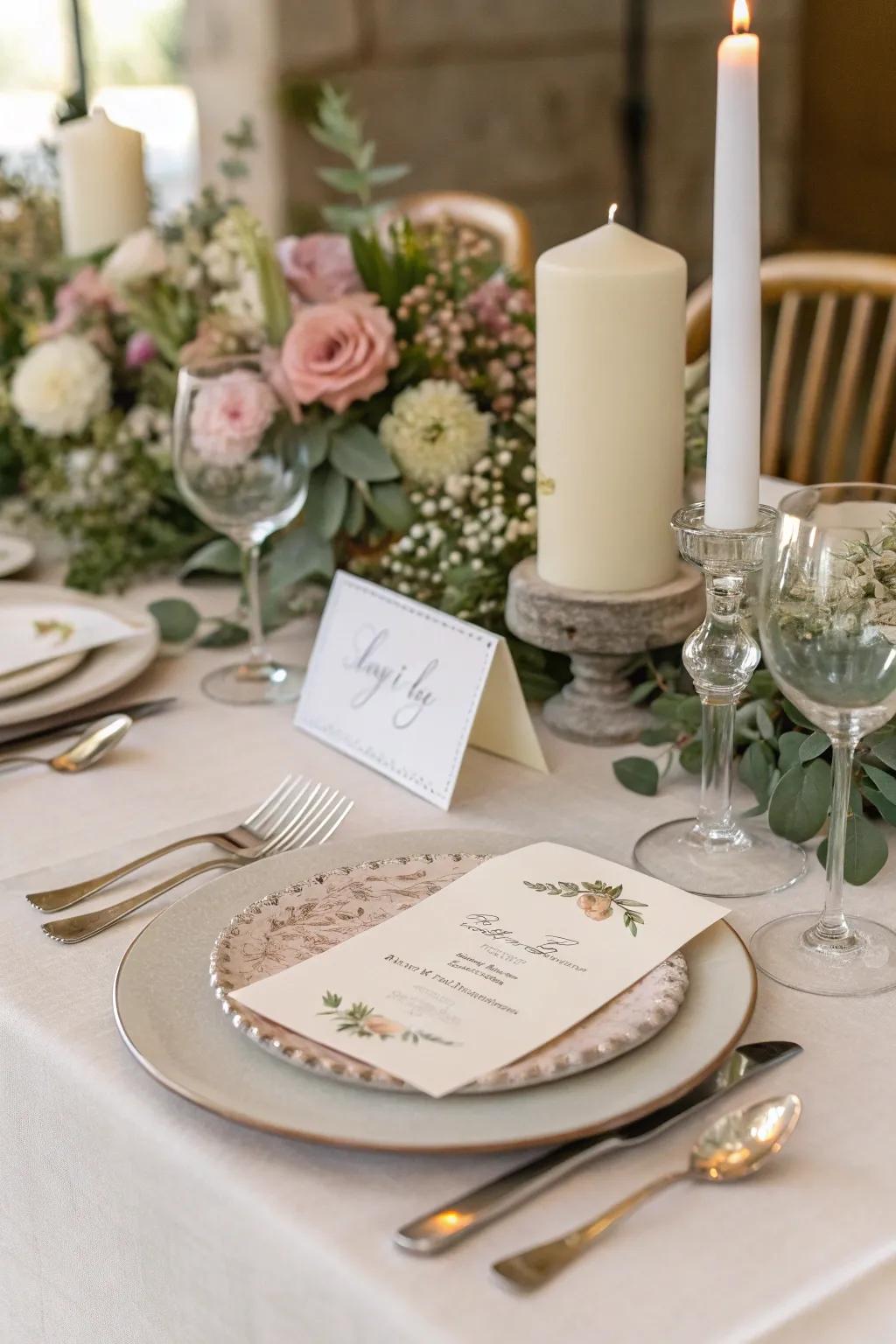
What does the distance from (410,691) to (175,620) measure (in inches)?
13.8

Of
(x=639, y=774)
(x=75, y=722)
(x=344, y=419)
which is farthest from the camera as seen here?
(x=344, y=419)

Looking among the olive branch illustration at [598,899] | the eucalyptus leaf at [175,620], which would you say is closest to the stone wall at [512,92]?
the eucalyptus leaf at [175,620]

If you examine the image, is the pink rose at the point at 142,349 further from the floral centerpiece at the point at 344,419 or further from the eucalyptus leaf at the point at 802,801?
the eucalyptus leaf at the point at 802,801

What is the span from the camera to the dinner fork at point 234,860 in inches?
29.6

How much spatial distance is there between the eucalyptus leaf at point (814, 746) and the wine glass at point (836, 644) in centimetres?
11

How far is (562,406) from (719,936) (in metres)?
0.38

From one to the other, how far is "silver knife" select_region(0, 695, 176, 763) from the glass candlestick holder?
0.41 meters

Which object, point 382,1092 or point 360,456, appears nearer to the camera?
point 382,1092

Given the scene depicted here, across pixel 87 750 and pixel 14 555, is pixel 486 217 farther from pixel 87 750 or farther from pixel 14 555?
pixel 87 750

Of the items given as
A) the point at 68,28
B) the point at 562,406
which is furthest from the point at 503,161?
the point at 562,406

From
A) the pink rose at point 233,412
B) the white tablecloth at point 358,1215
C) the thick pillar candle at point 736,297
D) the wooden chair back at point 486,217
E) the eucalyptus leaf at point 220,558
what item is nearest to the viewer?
the white tablecloth at point 358,1215

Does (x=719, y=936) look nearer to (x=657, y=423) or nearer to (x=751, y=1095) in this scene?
(x=751, y=1095)

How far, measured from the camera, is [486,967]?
652 millimetres

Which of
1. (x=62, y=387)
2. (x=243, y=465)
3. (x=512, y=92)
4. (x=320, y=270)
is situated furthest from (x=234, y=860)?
(x=512, y=92)
